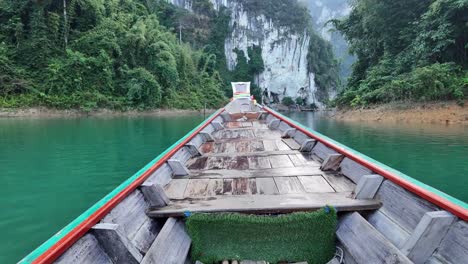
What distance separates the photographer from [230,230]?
2125 mm

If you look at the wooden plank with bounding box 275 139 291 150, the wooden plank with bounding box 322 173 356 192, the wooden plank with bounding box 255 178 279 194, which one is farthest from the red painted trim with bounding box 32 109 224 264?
the wooden plank with bounding box 275 139 291 150

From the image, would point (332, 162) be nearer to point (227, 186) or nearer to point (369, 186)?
point (369, 186)

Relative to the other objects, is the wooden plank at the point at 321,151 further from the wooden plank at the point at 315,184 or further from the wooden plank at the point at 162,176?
the wooden plank at the point at 162,176

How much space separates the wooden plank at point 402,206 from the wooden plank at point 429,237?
7.1 inches

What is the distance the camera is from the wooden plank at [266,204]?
223 centimetres

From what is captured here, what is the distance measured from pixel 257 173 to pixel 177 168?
88 centimetres

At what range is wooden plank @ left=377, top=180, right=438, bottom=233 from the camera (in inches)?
75.2

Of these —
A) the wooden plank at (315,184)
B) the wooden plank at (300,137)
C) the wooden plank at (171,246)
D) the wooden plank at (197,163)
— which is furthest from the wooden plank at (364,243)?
the wooden plank at (300,137)

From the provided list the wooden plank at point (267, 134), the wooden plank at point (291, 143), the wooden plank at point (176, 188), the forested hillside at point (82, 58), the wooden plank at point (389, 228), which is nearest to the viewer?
the wooden plank at point (389, 228)

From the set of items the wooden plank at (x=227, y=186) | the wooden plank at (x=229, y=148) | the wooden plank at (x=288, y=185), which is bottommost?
the wooden plank at (x=227, y=186)

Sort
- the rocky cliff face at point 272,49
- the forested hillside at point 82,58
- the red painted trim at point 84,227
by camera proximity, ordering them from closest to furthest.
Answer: the red painted trim at point 84,227 → the forested hillside at point 82,58 → the rocky cliff face at point 272,49

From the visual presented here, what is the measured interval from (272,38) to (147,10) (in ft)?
78.4

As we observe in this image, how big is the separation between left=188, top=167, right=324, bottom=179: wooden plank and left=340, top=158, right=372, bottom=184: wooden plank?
257 mm

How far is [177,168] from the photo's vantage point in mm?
3348
